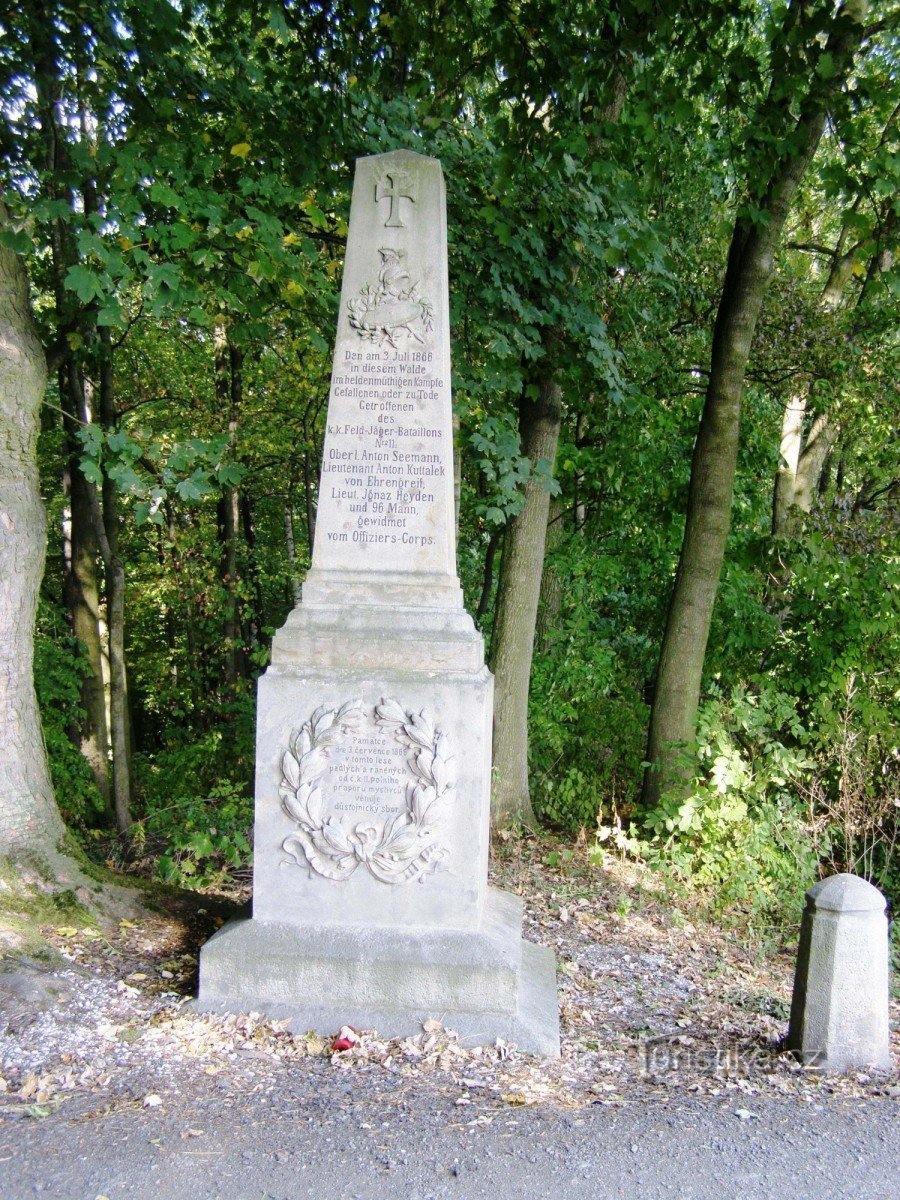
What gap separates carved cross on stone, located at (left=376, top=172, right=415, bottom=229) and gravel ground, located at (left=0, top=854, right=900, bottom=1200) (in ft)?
12.2

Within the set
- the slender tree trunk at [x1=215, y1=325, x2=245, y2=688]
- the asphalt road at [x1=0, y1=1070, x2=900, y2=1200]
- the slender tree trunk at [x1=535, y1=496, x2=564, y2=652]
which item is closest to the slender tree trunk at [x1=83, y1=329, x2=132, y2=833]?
the slender tree trunk at [x1=215, y1=325, x2=245, y2=688]

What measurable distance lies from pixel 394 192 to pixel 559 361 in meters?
3.07

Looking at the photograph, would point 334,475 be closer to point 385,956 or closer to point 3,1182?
point 385,956

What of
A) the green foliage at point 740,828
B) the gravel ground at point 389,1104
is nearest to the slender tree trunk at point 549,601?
the green foliage at point 740,828

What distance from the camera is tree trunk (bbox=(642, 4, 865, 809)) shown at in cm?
774

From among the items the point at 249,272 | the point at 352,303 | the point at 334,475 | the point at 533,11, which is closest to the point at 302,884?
the point at 334,475

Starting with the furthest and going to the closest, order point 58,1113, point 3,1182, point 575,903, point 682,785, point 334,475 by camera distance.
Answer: point 682,785 → point 575,903 → point 334,475 → point 58,1113 → point 3,1182

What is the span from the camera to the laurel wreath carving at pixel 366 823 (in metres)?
4.14

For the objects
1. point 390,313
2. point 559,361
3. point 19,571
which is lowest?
point 19,571

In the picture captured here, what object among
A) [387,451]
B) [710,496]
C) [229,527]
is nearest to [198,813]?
[387,451]

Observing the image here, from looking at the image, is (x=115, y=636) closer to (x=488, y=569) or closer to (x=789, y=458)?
(x=488, y=569)

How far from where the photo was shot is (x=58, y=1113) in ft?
10.9

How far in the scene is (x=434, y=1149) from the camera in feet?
10.4

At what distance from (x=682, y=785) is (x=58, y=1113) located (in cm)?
545
